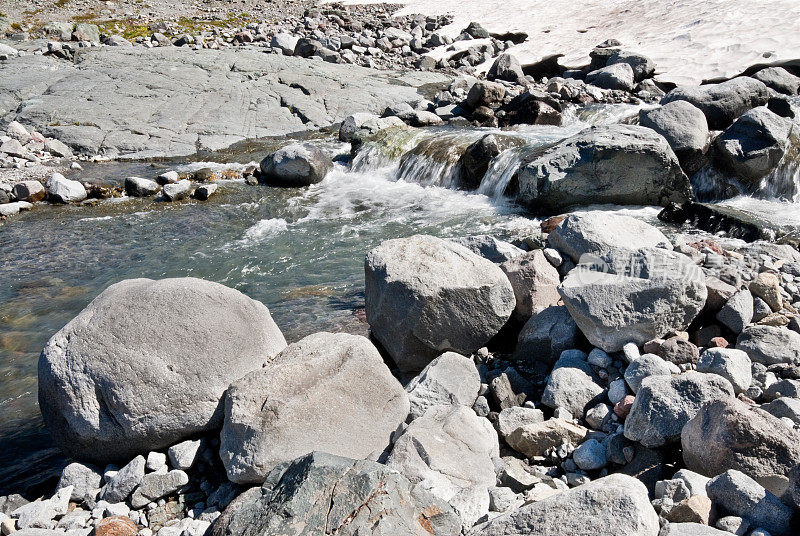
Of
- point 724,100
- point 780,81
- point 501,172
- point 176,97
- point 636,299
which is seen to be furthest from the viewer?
point 176,97

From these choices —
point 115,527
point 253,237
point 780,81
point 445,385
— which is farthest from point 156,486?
point 780,81

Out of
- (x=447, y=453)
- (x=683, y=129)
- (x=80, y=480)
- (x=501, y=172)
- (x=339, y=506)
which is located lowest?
(x=501, y=172)

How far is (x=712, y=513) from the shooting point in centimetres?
274

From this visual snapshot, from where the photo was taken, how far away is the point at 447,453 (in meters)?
3.47

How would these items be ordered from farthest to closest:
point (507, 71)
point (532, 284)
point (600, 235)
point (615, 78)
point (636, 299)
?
point (507, 71) < point (615, 78) < point (600, 235) < point (532, 284) < point (636, 299)

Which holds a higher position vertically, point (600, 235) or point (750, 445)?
point (750, 445)

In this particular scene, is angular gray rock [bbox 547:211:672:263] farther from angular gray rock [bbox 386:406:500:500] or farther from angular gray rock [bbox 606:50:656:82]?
angular gray rock [bbox 606:50:656:82]

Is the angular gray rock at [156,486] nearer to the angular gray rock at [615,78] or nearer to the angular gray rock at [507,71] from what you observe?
the angular gray rock at [615,78]

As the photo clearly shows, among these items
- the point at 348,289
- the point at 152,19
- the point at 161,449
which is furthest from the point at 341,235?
the point at 152,19

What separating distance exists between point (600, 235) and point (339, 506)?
12.8 ft

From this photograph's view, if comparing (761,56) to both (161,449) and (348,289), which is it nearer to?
(348,289)

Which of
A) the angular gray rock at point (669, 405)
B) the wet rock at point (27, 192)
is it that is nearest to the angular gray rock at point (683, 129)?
the angular gray rock at point (669, 405)

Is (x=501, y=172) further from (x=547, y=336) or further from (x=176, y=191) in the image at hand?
(x=547, y=336)

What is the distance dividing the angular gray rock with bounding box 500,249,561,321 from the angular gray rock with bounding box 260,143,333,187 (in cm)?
791
